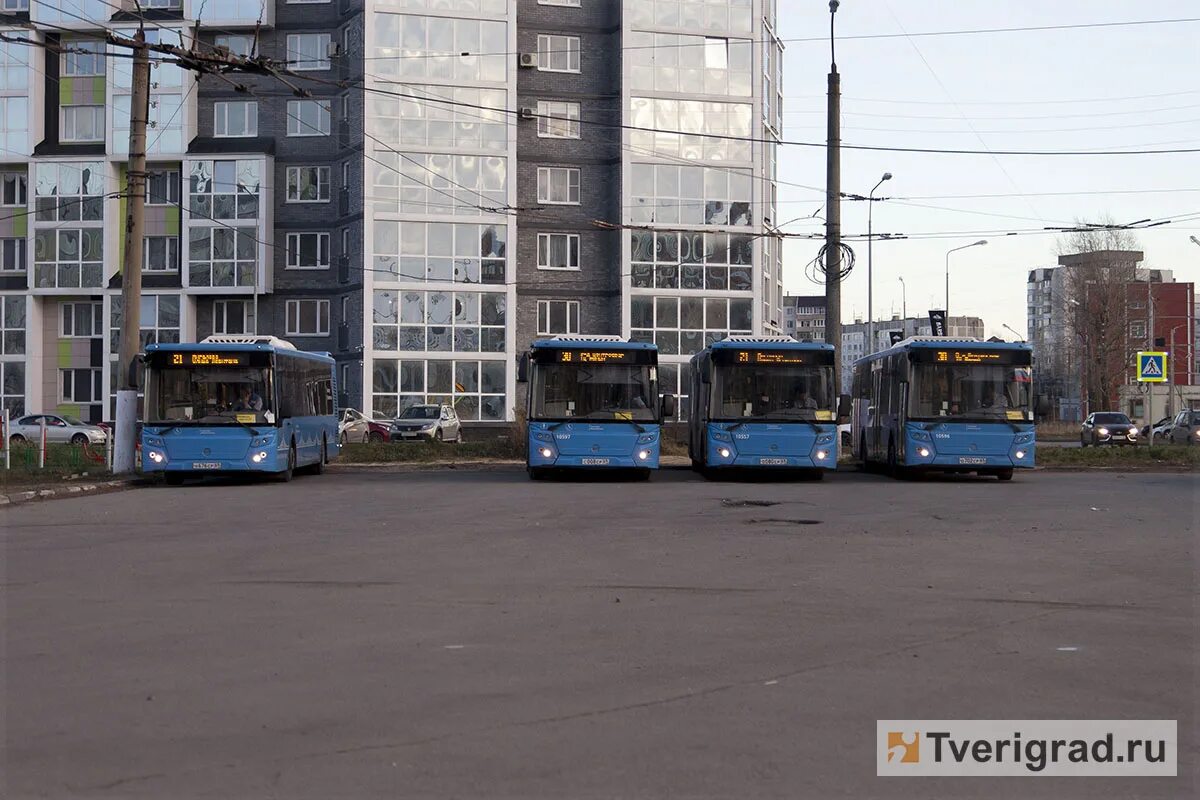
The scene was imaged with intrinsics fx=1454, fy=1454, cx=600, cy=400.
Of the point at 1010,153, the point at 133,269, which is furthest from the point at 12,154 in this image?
the point at 1010,153

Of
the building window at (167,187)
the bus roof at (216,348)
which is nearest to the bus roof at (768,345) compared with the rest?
the bus roof at (216,348)

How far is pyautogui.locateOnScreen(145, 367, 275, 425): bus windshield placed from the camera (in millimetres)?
28031

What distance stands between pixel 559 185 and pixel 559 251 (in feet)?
8.90

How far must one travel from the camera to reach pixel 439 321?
189ft

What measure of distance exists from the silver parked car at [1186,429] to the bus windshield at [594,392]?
33536 mm

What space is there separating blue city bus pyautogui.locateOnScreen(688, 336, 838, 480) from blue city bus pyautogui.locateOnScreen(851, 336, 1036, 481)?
2.00m

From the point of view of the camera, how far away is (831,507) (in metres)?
21.6

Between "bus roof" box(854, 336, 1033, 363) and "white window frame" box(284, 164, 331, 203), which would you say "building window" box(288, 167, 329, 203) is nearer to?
"white window frame" box(284, 164, 331, 203)

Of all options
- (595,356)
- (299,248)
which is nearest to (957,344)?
(595,356)

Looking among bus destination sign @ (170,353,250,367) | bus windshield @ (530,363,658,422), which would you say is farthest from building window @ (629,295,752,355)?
bus destination sign @ (170,353,250,367)

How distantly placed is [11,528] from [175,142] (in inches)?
1768

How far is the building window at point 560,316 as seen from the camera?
60375 millimetres

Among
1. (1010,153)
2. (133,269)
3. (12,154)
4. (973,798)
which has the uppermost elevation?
(12,154)

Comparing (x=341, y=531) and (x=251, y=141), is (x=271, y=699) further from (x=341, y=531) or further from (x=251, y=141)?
(x=251, y=141)
